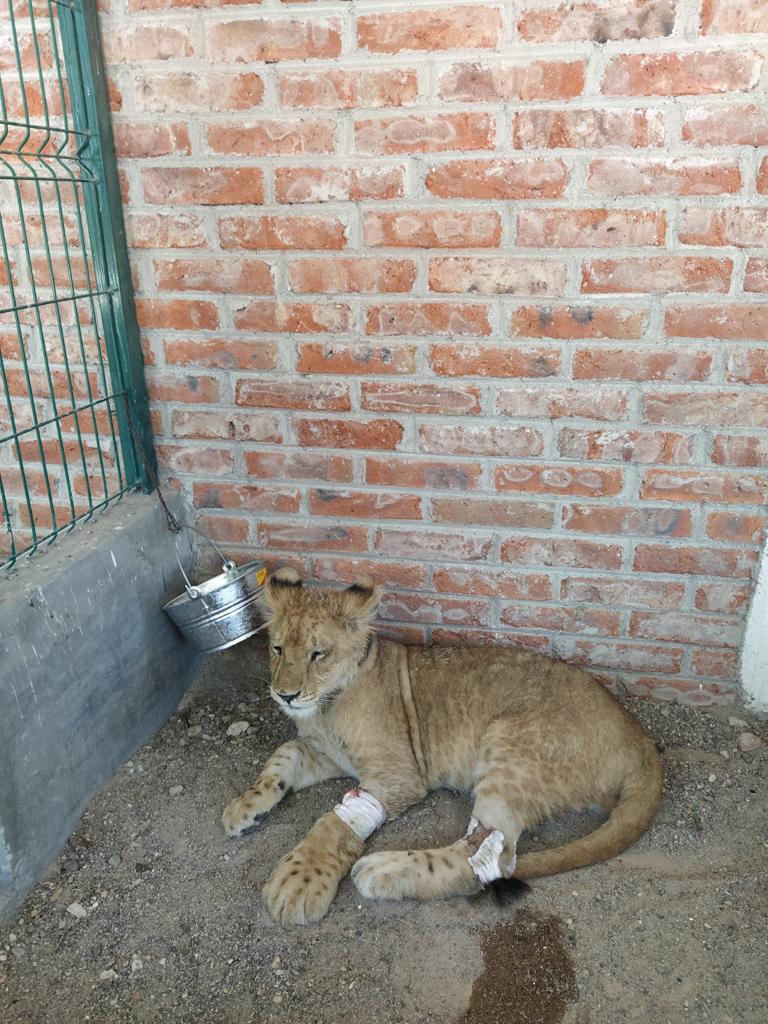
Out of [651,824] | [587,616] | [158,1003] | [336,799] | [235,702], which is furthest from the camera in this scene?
[235,702]

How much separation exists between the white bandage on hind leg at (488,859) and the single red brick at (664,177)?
196 centimetres

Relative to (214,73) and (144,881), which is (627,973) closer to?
(144,881)

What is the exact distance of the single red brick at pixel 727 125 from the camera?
2.41 meters

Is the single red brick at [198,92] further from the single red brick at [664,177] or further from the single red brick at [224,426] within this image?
the single red brick at [664,177]

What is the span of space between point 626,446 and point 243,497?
4.63 ft

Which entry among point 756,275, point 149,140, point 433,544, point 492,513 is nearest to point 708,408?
point 756,275

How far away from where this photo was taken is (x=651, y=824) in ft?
8.53

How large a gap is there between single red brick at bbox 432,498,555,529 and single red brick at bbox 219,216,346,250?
38.3 inches

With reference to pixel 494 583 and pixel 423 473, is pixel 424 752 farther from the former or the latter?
pixel 423 473

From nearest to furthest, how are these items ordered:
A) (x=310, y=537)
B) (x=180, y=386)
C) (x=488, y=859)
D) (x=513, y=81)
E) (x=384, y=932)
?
(x=384, y=932) → (x=488, y=859) → (x=513, y=81) → (x=180, y=386) → (x=310, y=537)

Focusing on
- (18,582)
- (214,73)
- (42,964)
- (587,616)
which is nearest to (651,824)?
(587,616)

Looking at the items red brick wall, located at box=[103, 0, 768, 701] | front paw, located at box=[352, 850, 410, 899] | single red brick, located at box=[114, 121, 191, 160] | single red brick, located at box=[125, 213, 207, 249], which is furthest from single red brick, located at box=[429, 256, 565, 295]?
front paw, located at box=[352, 850, 410, 899]

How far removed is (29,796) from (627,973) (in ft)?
5.54

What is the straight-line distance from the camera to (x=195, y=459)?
10.4ft
